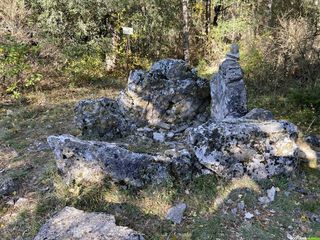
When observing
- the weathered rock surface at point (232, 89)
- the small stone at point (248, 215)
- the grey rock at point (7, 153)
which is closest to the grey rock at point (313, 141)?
the weathered rock surface at point (232, 89)

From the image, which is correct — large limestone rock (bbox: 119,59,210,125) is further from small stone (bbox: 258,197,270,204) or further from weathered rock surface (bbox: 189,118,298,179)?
small stone (bbox: 258,197,270,204)

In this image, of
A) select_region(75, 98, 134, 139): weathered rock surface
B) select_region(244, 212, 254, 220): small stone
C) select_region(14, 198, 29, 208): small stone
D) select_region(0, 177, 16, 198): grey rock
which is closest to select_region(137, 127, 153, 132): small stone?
select_region(75, 98, 134, 139): weathered rock surface

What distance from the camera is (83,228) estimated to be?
3.55 metres

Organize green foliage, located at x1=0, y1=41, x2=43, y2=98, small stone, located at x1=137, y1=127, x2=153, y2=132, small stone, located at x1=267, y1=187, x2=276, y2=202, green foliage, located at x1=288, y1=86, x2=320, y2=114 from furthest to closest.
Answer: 1. green foliage, located at x1=0, y1=41, x2=43, y2=98
2. green foliage, located at x1=288, y1=86, x2=320, y2=114
3. small stone, located at x1=137, y1=127, x2=153, y2=132
4. small stone, located at x1=267, y1=187, x2=276, y2=202

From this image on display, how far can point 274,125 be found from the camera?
4.89 metres

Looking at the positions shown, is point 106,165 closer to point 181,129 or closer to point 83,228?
point 83,228

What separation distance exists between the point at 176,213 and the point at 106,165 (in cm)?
116

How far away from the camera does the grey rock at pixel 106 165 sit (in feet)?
15.2

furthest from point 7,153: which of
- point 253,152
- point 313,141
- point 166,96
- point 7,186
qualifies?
point 313,141

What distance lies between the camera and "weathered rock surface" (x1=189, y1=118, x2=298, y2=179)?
4.77m

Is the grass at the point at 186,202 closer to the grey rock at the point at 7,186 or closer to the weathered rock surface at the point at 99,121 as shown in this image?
the grey rock at the point at 7,186

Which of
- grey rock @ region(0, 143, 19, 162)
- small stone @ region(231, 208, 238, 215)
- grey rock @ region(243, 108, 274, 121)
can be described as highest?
grey rock @ region(243, 108, 274, 121)

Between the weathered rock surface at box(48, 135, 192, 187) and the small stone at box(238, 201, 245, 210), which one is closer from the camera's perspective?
the small stone at box(238, 201, 245, 210)

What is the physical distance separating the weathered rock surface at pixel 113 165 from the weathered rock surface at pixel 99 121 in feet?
5.54
